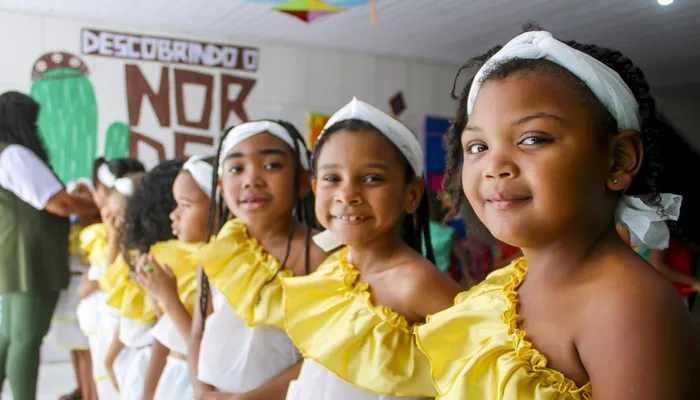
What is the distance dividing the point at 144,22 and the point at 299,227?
3193 millimetres

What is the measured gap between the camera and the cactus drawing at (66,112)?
162 inches

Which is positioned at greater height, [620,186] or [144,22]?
[144,22]

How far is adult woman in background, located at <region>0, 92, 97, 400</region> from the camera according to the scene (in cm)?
290

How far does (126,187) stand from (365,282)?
1.80m

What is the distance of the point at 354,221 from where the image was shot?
4.09 ft

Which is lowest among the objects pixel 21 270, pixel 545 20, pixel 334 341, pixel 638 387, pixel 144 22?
Answer: pixel 21 270

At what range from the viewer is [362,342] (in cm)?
Result: 114

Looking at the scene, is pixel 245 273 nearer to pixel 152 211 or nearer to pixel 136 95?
pixel 152 211

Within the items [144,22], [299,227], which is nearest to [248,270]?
[299,227]

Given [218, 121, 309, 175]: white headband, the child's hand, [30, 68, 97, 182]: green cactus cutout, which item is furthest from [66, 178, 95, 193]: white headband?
[218, 121, 309, 175]: white headband

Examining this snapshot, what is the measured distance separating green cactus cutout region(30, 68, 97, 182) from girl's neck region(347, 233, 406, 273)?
3427 millimetres

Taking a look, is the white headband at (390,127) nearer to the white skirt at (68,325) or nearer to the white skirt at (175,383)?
the white skirt at (175,383)

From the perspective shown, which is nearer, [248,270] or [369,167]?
[369,167]

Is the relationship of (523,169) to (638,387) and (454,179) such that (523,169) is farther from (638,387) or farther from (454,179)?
(454,179)
